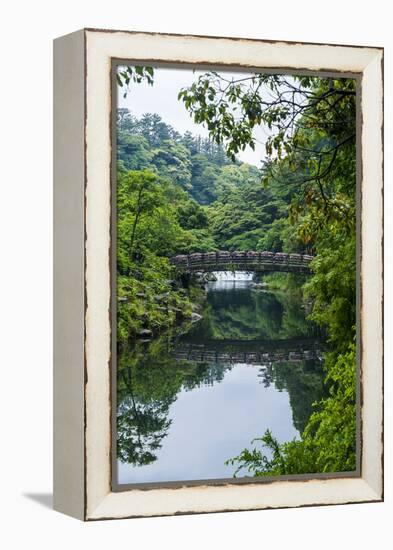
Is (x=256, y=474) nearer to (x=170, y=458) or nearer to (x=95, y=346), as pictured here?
(x=170, y=458)

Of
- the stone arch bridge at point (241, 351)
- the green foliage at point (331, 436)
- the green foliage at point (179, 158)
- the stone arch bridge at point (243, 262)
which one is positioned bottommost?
the green foliage at point (331, 436)

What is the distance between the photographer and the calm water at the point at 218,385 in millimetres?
7258

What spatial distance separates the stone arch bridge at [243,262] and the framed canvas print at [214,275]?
0.01m

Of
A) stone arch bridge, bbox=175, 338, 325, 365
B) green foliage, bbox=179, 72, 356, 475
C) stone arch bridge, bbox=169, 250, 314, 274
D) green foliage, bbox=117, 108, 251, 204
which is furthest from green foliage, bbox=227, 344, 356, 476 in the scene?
green foliage, bbox=117, 108, 251, 204

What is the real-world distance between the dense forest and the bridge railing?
4 cm

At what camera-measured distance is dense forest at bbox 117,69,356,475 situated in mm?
7309

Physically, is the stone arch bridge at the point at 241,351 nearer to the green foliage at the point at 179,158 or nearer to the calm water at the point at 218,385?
the calm water at the point at 218,385

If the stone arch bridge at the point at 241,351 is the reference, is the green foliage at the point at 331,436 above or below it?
below

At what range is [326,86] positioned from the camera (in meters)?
7.79

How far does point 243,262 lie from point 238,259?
40 mm

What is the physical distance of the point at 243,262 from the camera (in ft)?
25.3

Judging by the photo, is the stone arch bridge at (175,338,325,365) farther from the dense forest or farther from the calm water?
the dense forest

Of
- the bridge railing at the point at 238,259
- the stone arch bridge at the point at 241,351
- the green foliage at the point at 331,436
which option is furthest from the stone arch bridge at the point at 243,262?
the green foliage at the point at 331,436

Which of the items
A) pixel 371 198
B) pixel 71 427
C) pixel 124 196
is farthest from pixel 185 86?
pixel 71 427
